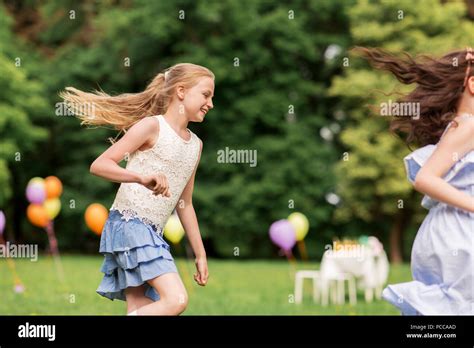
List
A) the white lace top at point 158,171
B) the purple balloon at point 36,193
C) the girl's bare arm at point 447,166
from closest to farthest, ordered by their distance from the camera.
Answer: the girl's bare arm at point 447,166, the white lace top at point 158,171, the purple balloon at point 36,193

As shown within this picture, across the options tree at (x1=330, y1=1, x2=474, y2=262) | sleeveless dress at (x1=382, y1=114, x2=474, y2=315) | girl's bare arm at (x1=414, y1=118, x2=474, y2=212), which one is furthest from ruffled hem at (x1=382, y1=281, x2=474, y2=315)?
tree at (x1=330, y1=1, x2=474, y2=262)

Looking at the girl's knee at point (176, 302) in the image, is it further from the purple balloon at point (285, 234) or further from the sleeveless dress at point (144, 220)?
the purple balloon at point (285, 234)

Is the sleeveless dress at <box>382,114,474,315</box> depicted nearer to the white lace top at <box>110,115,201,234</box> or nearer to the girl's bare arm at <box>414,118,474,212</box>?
the girl's bare arm at <box>414,118,474,212</box>

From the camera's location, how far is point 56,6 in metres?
24.4

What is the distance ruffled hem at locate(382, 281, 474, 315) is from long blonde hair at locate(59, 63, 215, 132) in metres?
1.47

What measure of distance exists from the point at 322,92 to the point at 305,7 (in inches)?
98.3

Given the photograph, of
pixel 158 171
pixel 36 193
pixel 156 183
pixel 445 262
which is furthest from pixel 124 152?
pixel 36 193

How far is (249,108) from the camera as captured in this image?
75.2 feet

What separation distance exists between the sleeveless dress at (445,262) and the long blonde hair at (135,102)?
1.25 meters

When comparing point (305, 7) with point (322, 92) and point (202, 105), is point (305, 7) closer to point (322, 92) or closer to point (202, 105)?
point (322, 92)

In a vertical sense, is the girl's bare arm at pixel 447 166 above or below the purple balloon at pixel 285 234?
above

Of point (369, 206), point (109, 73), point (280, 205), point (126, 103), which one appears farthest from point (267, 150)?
point (126, 103)

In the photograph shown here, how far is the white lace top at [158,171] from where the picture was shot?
166 inches

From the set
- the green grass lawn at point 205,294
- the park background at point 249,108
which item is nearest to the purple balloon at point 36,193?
the green grass lawn at point 205,294
